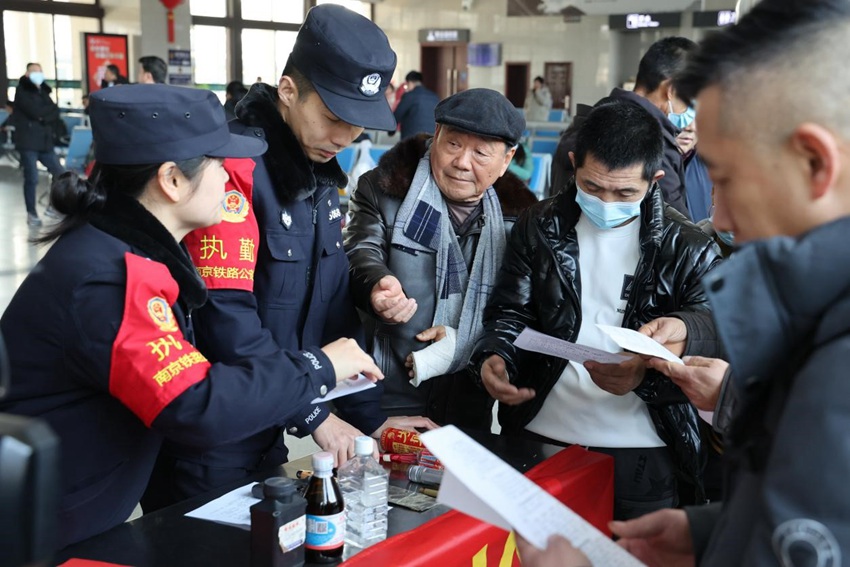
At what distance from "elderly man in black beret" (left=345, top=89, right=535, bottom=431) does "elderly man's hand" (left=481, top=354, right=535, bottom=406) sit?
178 millimetres

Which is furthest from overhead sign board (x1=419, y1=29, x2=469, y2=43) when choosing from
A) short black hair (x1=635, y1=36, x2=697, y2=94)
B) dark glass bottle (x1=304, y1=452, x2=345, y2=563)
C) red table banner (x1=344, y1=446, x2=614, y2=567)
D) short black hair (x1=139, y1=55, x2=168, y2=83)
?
dark glass bottle (x1=304, y1=452, x2=345, y2=563)

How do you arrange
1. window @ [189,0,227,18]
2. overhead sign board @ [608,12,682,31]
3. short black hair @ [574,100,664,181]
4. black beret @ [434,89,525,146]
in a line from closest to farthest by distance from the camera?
1. short black hair @ [574,100,664,181]
2. black beret @ [434,89,525,146]
3. overhead sign board @ [608,12,682,31]
4. window @ [189,0,227,18]

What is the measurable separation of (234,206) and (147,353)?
48cm

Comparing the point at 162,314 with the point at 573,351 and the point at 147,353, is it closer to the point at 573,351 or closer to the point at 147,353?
the point at 147,353

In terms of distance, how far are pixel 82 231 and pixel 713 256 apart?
143 centimetres

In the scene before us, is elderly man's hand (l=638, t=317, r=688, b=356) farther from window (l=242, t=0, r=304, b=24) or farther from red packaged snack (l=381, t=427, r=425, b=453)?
window (l=242, t=0, r=304, b=24)

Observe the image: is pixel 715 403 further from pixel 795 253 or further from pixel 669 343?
pixel 795 253

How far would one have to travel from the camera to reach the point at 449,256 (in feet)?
7.61

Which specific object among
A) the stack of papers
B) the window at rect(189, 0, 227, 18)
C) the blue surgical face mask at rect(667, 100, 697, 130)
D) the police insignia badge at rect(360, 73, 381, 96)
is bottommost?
the stack of papers

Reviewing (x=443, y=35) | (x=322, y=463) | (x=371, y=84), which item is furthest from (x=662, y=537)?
(x=443, y=35)

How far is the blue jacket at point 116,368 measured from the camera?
134 cm

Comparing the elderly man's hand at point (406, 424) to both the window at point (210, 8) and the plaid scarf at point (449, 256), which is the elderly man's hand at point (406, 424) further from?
the window at point (210, 8)

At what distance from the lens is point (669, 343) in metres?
1.94

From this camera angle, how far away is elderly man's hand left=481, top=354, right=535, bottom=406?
6.71 ft
